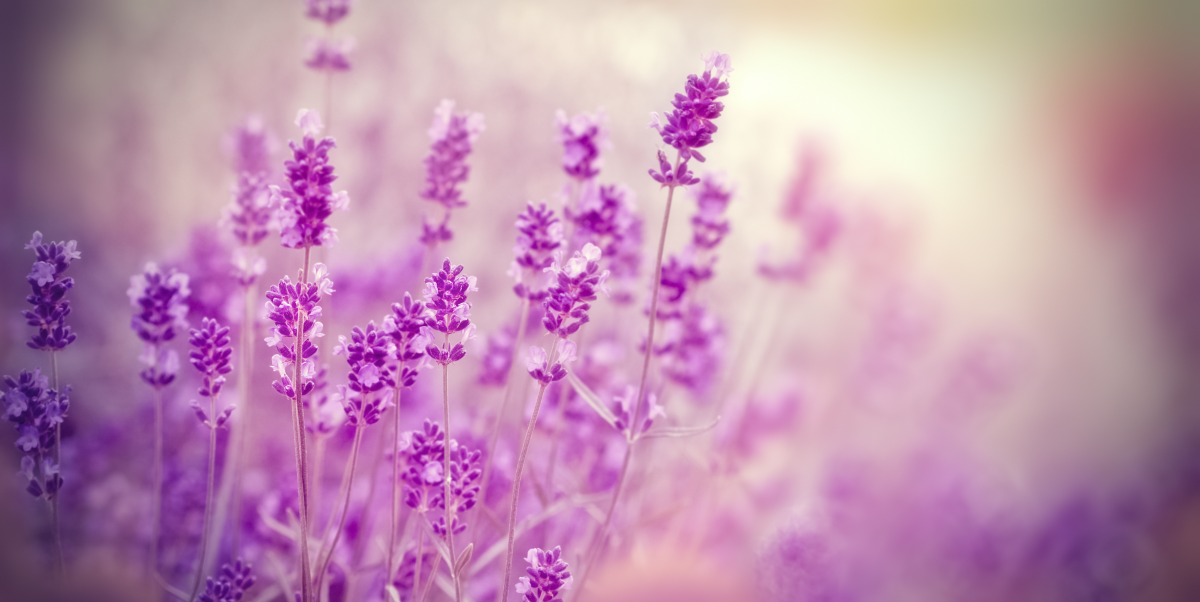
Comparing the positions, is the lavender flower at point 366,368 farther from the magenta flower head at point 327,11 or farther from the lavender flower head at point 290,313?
the magenta flower head at point 327,11

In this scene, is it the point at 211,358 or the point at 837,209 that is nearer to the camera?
the point at 211,358

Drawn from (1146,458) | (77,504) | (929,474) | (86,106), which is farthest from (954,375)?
(86,106)

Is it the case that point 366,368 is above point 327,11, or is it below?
below

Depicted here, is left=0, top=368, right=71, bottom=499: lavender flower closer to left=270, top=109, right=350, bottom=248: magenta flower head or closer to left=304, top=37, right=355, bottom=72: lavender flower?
left=270, top=109, right=350, bottom=248: magenta flower head

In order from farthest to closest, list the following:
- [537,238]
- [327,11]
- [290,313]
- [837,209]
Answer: [837,209] < [327,11] < [537,238] < [290,313]

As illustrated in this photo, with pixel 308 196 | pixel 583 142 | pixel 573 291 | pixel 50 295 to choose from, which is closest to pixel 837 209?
pixel 583 142

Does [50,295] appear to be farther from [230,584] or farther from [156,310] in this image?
[230,584]
